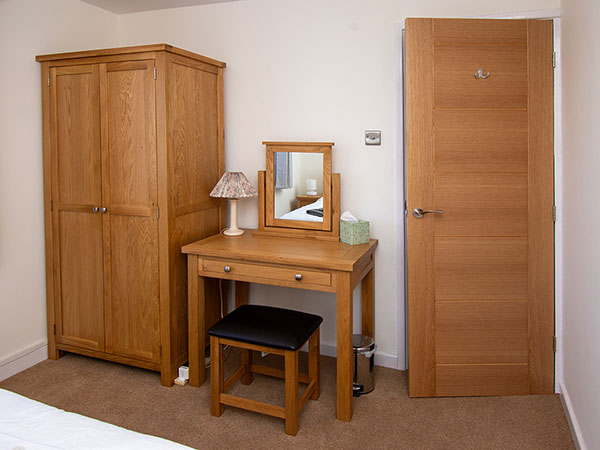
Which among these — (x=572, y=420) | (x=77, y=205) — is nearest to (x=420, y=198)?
(x=572, y=420)

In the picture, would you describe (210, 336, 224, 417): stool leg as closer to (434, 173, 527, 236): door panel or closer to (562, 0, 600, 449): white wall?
(434, 173, 527, 236): door panel

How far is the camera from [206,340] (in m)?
3.06

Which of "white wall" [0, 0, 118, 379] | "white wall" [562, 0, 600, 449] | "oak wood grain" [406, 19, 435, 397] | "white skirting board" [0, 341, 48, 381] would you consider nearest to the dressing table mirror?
"oak wood grain" [406, 19, 435, 397]

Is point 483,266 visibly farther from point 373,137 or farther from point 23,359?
point 23,359

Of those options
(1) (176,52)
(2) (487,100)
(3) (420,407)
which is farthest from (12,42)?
(3) (420,407)

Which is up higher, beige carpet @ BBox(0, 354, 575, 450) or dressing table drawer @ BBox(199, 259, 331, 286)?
dressing table drawer @ BBox(199, 259, 331, 286)

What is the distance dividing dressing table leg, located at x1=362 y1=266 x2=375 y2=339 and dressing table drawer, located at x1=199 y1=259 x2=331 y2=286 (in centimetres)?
57

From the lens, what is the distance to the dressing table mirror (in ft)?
9.54

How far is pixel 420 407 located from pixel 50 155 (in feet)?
8.16

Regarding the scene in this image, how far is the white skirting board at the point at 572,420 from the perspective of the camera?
2.15m

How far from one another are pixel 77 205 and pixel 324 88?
1593mm

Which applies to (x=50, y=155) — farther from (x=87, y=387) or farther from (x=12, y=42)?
(x=87, y=387)

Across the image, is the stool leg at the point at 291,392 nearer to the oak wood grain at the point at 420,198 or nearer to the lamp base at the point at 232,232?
the oak wood grain at the point at 420,198

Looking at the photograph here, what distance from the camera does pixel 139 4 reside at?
326 centimetres
